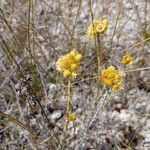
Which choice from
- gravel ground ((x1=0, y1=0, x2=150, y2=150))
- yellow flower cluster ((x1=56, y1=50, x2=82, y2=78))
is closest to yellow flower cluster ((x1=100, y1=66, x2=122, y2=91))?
yellow flower cluster ((x1=56, y1=50, x2=82, y2=78))

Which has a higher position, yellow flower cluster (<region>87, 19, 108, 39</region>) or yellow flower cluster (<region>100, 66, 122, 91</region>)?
yellow flower cluster (<region>87, 19, 108, 39</region>)

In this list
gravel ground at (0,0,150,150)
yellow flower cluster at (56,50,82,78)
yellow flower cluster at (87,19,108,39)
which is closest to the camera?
yellow flower cluster at (56,50,82,78)

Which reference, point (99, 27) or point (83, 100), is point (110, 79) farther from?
point (83, 100)

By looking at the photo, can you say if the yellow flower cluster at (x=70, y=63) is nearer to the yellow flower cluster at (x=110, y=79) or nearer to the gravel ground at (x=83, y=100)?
the yellow flower cluster at (x=110, y=79)

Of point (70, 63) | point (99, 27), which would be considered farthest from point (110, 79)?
point (99, 27)

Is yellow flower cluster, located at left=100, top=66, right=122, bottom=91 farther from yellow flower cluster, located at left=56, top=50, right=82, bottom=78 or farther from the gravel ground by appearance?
the gravel ground

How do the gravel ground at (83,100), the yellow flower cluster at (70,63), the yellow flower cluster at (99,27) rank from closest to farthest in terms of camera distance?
the yellow flower cluster at (70,63), the yellow flower cluster at (99,27), the gravel ground at (83,100)

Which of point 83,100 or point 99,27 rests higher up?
point 99,27

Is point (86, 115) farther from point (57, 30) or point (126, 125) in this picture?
point (57, 30)

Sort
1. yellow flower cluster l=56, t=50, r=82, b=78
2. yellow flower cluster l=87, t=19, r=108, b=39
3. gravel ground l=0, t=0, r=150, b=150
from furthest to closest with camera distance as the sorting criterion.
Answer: gravel ground l=0, t=0, r=150, b=150, yellow flower cluster l=87, t=19, r=108, b=39, yellow flower cluster l=56, t=50, r=82, b=78

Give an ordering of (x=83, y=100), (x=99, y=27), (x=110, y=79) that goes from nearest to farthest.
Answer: (x=110, y=79) < (x=99, y=27) < (x=83, y=100)

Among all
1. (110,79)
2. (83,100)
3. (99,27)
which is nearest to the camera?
(110,79)

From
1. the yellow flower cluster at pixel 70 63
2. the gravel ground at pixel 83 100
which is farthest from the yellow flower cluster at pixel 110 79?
the gravel ground at pixel 83 100
